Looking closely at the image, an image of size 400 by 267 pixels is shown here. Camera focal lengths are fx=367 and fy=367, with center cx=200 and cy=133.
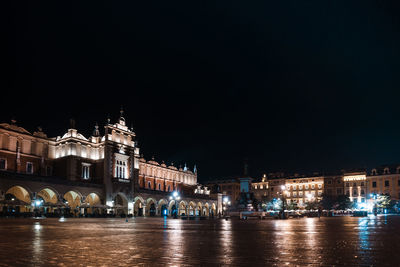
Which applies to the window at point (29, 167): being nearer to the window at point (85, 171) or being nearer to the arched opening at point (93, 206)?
the window at point (85, 171)

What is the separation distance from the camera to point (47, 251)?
927 centimetres

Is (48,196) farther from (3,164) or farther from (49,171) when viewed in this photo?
(49,171)

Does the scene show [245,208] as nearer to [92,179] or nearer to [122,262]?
[92,179]

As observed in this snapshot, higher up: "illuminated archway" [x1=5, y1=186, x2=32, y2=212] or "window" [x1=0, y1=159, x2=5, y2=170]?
"window" [x1=0, y1=159, x2=5, y2=170]

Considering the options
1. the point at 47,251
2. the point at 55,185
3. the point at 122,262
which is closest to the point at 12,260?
the point at 47,251

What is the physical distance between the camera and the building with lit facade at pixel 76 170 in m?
52.7

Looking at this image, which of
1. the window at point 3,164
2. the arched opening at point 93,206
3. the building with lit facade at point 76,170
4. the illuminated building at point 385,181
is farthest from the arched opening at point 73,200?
the illuminated building at point 385,181

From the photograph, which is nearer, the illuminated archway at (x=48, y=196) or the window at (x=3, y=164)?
the illuminated archway at (x=48, y=196)

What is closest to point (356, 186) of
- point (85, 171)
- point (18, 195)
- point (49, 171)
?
point (85, 171)

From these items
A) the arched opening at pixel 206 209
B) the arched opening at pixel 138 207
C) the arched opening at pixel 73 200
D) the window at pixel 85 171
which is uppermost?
the window at pixel 85 171

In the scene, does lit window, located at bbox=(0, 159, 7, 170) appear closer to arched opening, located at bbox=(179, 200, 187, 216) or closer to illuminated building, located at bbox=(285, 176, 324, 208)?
arched opening, located at bbox=(179, 200, 187, 216)

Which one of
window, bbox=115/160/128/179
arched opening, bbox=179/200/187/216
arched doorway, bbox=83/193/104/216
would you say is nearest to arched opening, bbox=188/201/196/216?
arched opening, bbox=179/200/187/216

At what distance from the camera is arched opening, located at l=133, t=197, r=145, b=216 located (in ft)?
245

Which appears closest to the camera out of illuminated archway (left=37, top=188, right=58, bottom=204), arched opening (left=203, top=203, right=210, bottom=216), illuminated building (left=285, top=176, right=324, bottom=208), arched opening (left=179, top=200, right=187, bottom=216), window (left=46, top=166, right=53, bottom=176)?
illuminated archway (left=37, top=188, right=58, bottom=204)
